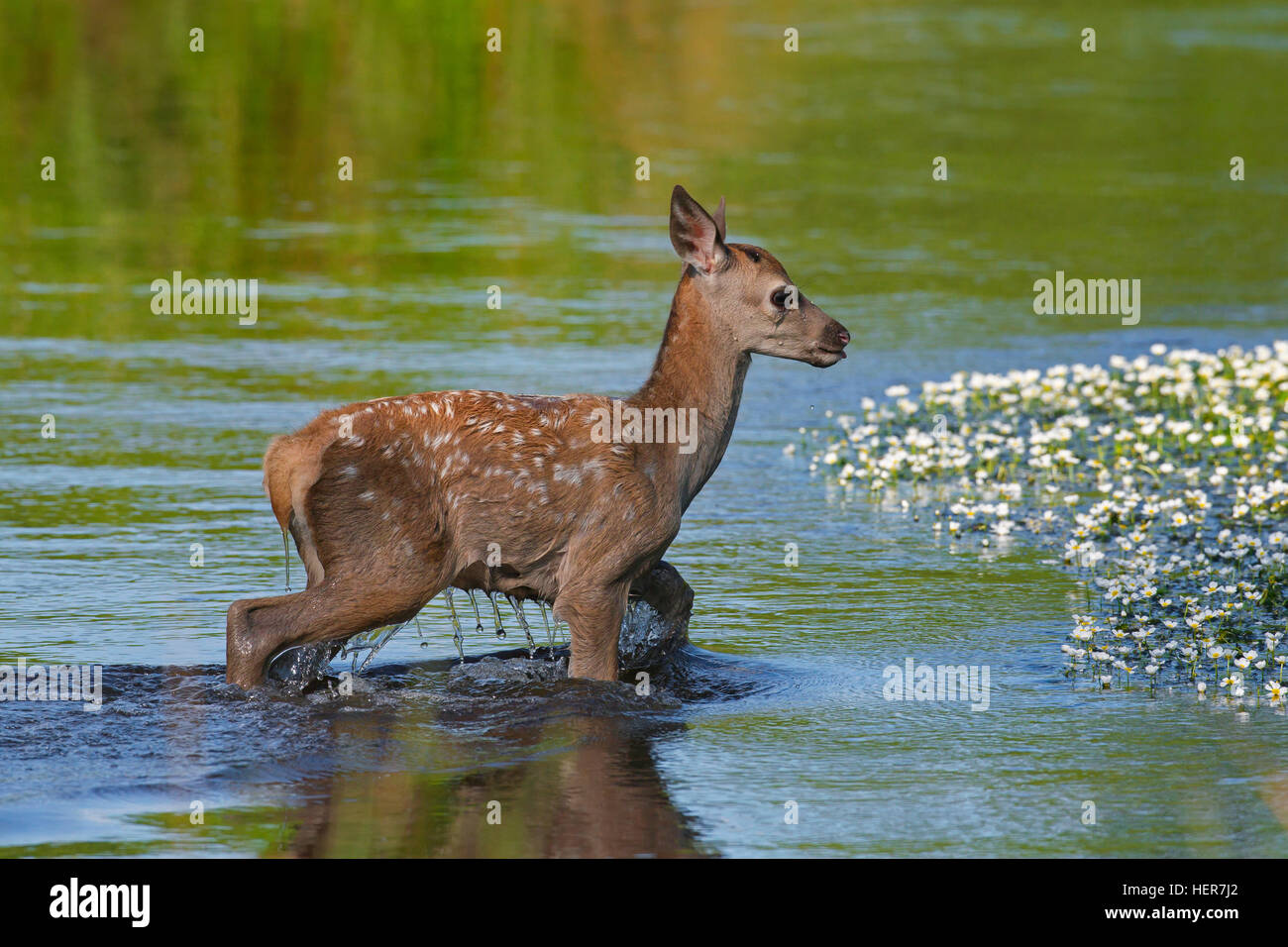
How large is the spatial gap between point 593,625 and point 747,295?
4.92 ft

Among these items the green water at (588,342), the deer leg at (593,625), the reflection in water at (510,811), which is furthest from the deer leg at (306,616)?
the reflection in water at (510,811)

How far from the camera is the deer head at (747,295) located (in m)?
8.70

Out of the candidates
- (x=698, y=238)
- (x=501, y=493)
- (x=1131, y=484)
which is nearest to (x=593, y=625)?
(x=501, y=493)

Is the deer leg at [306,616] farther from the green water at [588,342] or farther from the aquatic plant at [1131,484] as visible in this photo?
the aquatic plant at [1131,484]

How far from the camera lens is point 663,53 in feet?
107

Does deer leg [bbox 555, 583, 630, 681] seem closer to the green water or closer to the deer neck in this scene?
the green water

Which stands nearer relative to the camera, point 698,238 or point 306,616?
point 306,616

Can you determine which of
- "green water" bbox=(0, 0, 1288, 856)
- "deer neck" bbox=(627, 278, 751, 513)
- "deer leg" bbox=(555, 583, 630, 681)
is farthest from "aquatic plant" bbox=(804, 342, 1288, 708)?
"deer leg" bbox=(555, 583, 630, 681)

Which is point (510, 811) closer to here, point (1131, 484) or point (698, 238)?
point (698, 238)

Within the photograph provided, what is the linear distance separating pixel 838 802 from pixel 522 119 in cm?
1952

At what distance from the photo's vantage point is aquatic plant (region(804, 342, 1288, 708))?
9.04 meters

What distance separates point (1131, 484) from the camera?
1184cm

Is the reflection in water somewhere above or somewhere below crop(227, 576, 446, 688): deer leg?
below

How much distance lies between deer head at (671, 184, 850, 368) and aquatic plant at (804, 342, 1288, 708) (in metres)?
1.74
